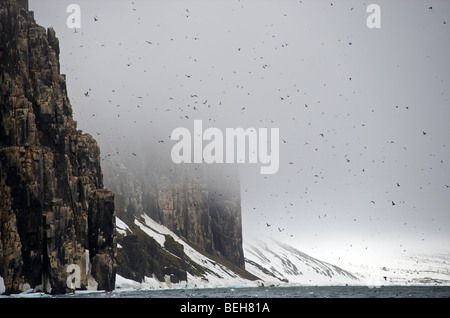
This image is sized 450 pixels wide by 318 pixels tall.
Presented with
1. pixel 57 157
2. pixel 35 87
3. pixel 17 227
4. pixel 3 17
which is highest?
pixel 3 17

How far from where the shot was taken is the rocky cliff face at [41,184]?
5989 inches

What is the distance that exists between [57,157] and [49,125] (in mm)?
9059

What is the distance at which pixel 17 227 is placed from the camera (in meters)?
153

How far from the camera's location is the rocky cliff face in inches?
5989

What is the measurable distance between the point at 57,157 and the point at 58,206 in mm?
19083

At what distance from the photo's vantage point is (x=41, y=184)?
15725 centimetres
